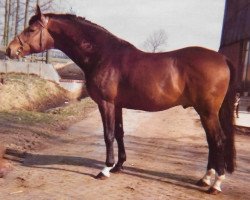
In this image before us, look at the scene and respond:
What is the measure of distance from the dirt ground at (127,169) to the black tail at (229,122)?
0.45m

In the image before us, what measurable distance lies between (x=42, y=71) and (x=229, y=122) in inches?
847

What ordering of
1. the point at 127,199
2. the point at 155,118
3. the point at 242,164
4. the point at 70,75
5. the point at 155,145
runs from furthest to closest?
the point at 70,75, the point at 155,118, the point at 155,145, the point at 242,164, the point at 127,199

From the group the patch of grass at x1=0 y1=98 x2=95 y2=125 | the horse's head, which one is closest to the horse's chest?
the horse's head

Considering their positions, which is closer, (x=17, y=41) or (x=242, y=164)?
(x=17, y=41)

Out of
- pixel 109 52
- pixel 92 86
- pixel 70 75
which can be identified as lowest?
pixel 70 75

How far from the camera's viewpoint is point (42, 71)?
86.3 feet

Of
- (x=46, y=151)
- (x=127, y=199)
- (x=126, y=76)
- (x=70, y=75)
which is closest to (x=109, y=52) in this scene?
(x=126, y=76)

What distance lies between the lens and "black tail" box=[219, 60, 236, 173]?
20.1 feet

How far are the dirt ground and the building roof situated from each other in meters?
14.5

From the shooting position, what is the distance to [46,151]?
843 centimetres

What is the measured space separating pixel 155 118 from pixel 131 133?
3920 millimetres

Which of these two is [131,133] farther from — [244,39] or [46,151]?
[244,39]

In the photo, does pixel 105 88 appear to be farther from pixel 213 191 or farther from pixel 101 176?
pixel 213 191

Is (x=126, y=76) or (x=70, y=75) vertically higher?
(x=126, y=76)
